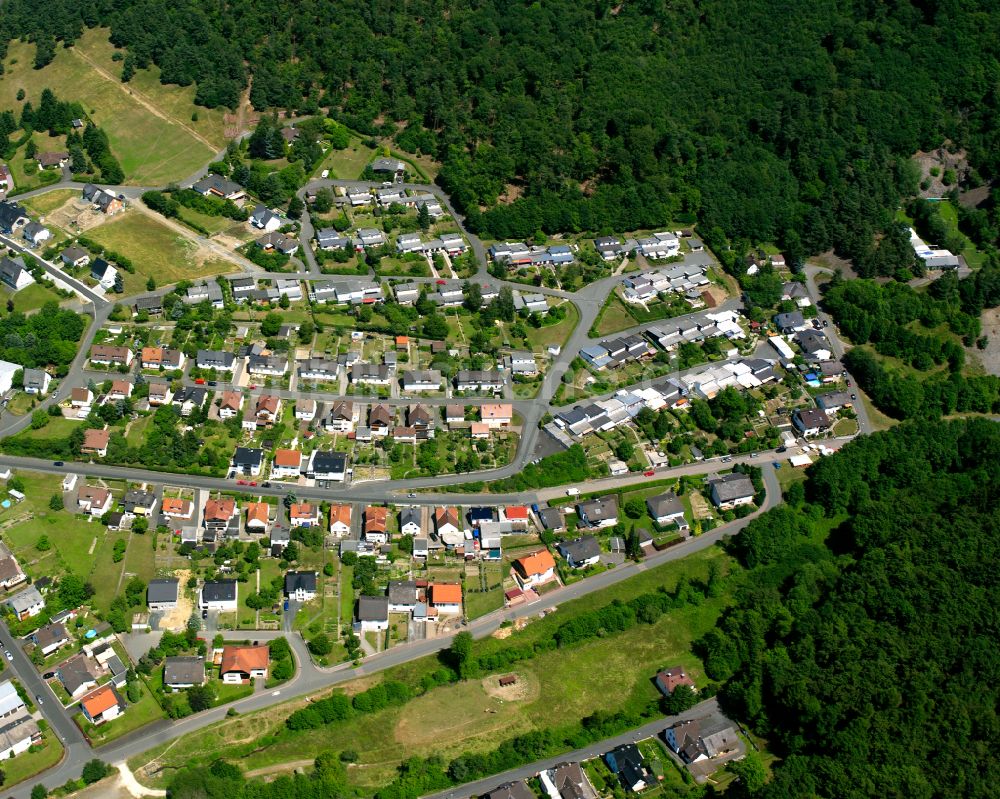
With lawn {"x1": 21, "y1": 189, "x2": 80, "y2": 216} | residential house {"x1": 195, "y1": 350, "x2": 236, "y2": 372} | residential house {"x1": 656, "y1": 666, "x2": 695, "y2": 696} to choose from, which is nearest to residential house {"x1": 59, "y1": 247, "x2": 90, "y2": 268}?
lawn {"x1": 21, "y1": 189, "x2": 80, "y2": 216}

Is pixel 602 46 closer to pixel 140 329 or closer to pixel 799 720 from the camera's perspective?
pixel 140 329

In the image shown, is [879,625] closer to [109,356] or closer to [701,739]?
[701,739]

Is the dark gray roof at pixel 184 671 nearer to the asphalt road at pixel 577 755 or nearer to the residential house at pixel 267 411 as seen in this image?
the asphalt road at pixel 577 755

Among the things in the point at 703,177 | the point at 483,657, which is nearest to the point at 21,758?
the point at 483,657

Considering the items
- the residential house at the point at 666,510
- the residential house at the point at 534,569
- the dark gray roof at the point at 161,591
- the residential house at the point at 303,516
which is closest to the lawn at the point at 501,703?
the residential house at the point at 534,569

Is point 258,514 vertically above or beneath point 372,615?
above

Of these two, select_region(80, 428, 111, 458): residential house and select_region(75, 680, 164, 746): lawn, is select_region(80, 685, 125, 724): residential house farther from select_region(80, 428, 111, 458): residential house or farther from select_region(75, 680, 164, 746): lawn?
select_region(80, 428, 111, 458): residential house

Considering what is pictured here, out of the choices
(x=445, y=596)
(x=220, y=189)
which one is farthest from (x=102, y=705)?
(x=220, y=189)
